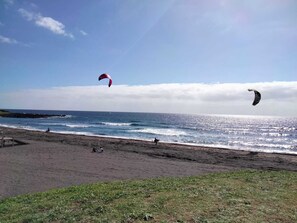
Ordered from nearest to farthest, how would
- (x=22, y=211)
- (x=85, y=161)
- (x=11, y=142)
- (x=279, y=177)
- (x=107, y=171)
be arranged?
(x=22, y=211), (x=279, y=177), (x=107, y=171), (x=85, y=161), (x=11, y=142)

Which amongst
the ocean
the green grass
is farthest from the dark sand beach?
the ocean

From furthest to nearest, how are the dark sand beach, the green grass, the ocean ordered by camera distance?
1. the ocean
2. the dark sand beach
3. the green grass

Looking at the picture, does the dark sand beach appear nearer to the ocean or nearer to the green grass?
the green grass

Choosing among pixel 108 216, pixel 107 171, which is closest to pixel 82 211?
pixel 108 216

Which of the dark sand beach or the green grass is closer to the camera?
the green grass

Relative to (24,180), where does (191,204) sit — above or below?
above

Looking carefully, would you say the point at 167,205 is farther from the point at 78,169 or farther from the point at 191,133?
the point at 191,133

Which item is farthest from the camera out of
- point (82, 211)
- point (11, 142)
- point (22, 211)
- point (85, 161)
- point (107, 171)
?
point (11, 142)

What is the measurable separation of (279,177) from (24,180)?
1142 centimetres

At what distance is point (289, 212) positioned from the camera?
23.4ft

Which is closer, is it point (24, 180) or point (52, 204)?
point (52, 204)

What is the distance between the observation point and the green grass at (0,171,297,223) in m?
6.85

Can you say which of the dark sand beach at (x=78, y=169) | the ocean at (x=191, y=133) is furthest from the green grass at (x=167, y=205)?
the ocean at (x=191, y=133)

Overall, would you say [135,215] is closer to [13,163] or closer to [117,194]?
[117,194]
